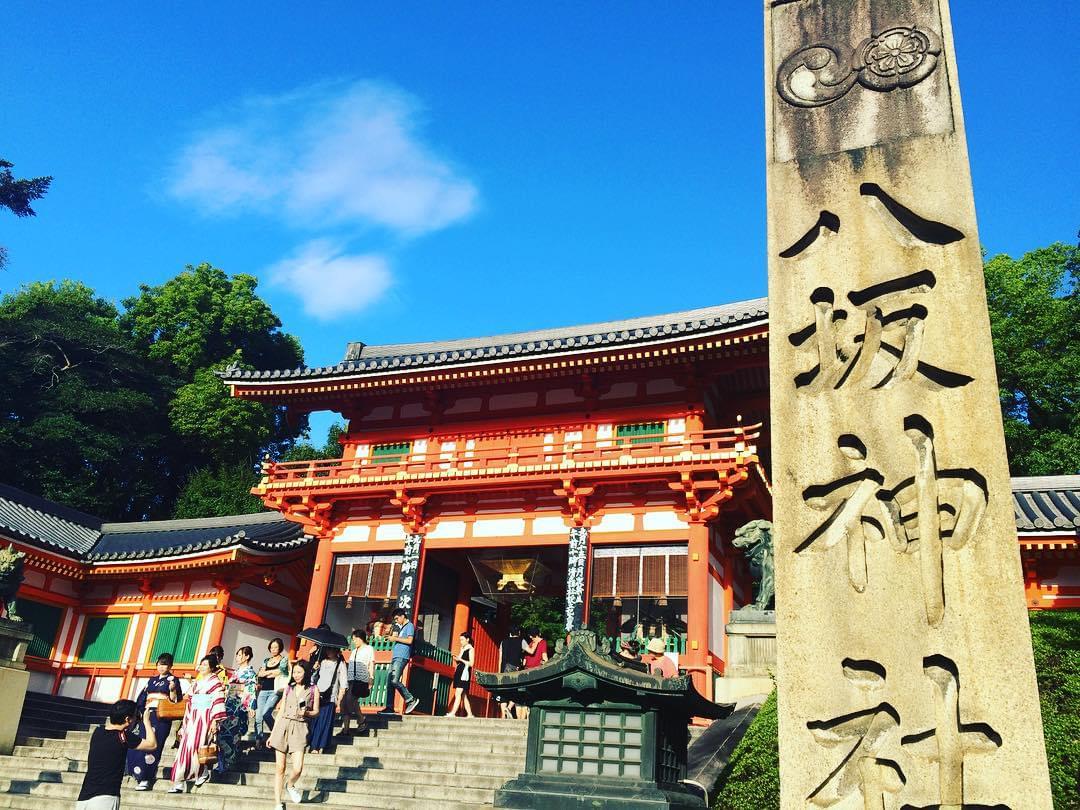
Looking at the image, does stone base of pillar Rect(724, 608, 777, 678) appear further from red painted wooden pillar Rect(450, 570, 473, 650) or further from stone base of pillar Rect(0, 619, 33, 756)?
stone base of pillar Rect(0, 619, 33, 756)

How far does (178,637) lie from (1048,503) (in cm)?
1889

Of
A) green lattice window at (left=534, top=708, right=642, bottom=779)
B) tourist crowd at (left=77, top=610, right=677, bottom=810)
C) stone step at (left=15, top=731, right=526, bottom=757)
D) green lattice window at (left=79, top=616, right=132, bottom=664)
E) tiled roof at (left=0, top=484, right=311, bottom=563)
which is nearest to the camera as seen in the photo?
tourist crowd at (left=77, top=610, right=677, bottom=810)

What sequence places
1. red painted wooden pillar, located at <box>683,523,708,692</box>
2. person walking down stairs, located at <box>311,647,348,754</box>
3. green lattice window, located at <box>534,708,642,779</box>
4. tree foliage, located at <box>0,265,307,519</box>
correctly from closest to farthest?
green lattice window, located at <box>534,708,642,779</box> < person walking down stairs, located at <box>311,647,348,754</box> < red painted wooden pillar, located at <box>683,523,708,692</box> < tree foliage, located at <box>0,265,307,519</box>

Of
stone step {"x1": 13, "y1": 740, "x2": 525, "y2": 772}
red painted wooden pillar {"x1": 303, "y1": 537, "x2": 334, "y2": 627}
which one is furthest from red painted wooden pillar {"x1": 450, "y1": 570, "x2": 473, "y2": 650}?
stone step {"x1": 13, "y1": 740, "x2": 525, "y2": 772}

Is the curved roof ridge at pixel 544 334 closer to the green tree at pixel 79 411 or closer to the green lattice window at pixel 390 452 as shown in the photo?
the green lattice window at pixel 390 452

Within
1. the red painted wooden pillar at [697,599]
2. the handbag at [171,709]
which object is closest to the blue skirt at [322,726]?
the handbag at [171,709]

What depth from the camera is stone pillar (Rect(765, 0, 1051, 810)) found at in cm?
326

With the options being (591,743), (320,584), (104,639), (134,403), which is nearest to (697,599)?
(591,743)

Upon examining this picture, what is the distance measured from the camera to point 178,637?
63.8 ft

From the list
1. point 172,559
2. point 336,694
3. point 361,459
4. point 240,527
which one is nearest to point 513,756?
point 336,694

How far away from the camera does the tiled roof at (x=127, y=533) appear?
18984mm

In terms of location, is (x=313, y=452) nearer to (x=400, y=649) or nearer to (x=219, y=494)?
(x=219, y=494)

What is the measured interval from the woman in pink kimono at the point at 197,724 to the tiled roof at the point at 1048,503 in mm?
12042

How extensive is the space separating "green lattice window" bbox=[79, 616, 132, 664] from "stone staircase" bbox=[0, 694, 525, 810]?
7501mm
